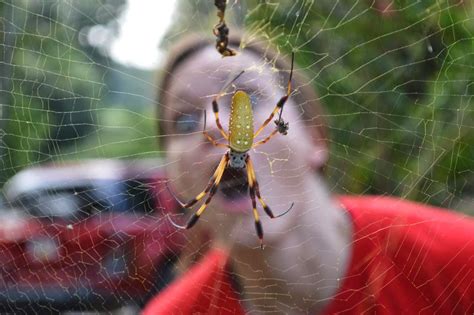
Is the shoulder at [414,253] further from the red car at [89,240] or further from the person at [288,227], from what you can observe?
the red car at [89,240]

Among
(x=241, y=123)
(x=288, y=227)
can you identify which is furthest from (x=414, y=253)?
(x=241, y=123)

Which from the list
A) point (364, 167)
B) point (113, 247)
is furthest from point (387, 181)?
point (113, 247)

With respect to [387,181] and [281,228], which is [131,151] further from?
[387,181]

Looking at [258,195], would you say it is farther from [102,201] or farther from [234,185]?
[102,201]

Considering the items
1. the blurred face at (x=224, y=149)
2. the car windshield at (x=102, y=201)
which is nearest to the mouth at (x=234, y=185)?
the blurred face at (x=224, y=149)

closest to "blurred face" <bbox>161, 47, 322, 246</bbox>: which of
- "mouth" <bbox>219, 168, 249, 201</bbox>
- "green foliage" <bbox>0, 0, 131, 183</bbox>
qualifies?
"mouth" <bbox>219, 168, 249, 201</bbox>

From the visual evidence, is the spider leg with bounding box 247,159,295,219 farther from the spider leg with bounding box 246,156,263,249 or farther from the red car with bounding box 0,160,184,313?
the red car with bounding box 0,160,184,313
